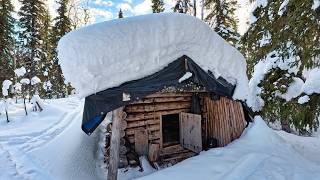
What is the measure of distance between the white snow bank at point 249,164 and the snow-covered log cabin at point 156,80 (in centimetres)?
99

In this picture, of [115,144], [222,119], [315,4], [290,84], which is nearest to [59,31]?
[222,119]

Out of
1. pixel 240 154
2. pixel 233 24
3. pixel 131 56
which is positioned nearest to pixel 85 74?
pixel 131 56

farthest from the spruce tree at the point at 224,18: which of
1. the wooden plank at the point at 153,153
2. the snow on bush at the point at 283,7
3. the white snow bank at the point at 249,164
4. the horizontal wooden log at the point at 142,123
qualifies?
the wooden plank at the point at 153,153

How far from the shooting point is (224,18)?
20.9 meters

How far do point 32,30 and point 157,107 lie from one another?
20.7 m

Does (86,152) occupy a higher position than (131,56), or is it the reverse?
(131,56)

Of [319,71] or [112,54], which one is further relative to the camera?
[319,71]

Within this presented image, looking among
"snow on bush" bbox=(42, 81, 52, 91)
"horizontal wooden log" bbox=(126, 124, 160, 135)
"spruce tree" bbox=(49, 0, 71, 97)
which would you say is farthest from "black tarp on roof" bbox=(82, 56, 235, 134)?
"spruce tree" bbox=(49, 0, 71, 97)

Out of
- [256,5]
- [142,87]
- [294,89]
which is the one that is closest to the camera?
[142,87]

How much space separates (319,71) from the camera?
6.77 meters

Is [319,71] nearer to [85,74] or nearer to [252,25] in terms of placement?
[252,25]

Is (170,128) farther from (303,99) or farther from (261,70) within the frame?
(303,99)

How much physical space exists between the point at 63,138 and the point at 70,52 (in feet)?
18.3

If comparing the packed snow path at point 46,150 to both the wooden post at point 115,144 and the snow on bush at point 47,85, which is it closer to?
the wooden post at point 115,144
